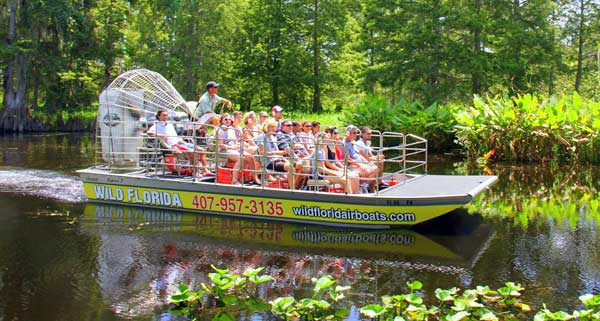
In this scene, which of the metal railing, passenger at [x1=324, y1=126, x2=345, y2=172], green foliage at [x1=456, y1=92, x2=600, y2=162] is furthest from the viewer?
green foliage at [x1=456, y1=92, x2=600, y2=162]

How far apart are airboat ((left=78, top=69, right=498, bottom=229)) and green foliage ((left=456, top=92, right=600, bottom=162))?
8740 millimetres

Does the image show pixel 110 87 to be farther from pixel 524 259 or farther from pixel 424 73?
pixel 424 73

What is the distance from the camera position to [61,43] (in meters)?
44.1

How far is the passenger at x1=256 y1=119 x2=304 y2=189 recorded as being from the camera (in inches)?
498

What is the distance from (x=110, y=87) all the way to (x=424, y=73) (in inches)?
894

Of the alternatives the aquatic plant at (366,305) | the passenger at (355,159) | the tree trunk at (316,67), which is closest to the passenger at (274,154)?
the passenger at (355,159)

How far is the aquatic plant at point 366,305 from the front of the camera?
7551mm

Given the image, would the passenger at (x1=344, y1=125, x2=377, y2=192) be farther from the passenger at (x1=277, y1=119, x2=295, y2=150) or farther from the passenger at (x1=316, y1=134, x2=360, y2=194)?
the passenger at (x1=277, y1=119, x2=295, y2=150)

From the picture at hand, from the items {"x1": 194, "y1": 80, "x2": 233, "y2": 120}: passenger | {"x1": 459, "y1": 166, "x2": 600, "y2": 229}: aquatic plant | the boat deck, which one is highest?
{"x1": 194, "y1": 80, "x2": 233, "y2": 120}: passenger

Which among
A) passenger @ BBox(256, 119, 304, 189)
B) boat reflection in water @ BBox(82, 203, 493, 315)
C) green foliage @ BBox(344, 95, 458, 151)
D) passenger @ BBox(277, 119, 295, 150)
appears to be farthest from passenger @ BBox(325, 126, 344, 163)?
green foliage @ BBox(344, 95, 458, 151)

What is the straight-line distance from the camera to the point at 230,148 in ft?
45.2

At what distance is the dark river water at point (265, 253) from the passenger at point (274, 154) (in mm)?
904

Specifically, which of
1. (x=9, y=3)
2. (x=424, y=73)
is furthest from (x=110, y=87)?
(x=9, y=3)

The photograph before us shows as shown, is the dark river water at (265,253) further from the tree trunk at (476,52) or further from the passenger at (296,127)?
the tree trunk at (476,52)
